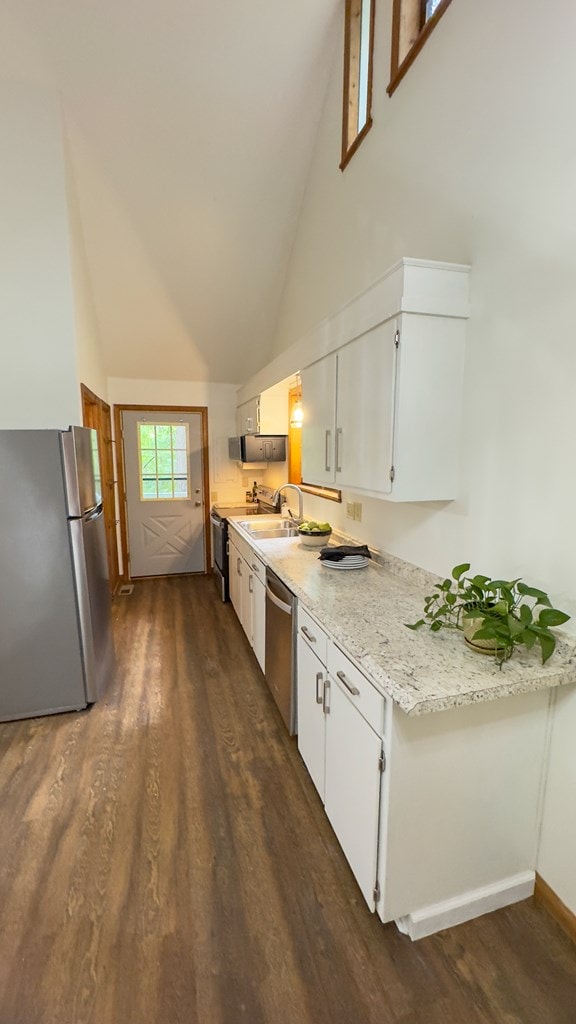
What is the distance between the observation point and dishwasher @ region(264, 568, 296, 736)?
6.91 ft

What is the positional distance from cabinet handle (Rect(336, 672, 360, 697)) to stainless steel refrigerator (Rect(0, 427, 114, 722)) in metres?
1.64

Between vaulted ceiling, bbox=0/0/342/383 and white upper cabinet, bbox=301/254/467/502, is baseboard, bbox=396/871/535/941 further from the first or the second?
vaulted ceiling, bbox=0/0/342/383

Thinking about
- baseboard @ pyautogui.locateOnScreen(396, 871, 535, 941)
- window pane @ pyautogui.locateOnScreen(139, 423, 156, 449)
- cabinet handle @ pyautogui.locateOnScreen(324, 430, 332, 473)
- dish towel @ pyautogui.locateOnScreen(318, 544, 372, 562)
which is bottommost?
baseboard @ pyautogui.locateOnScreen(396, 871, 535, 941)

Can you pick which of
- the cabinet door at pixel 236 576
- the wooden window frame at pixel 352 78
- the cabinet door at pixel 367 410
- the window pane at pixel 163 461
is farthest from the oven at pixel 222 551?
the wooden window frame at pixel 352 78

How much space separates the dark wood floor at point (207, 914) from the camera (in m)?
1.23

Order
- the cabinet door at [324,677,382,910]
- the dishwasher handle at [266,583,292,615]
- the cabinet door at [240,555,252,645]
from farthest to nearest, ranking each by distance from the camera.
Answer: the cabinet door at [240,555,252,645] < the dishwasher handle at [266,583,292,615] < the cabinet door at [324,677,382,910]

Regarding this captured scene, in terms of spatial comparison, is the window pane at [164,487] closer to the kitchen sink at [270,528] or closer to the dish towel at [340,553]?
the kitchen sink at [270,528]

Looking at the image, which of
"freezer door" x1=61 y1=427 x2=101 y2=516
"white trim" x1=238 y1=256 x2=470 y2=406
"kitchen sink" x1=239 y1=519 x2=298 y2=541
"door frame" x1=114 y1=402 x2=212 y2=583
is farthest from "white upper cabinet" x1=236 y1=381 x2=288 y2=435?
"white trim" x1=238 y1=256 x2=470 y2=406

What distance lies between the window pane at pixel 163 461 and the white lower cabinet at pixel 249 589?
1611 mm

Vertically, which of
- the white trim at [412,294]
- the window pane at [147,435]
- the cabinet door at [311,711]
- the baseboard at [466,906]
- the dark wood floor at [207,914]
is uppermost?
the white trim at [412,294]

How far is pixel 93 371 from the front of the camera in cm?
375

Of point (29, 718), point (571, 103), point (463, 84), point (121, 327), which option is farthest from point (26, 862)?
point (121, 327)

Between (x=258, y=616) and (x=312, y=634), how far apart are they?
3.38 ft

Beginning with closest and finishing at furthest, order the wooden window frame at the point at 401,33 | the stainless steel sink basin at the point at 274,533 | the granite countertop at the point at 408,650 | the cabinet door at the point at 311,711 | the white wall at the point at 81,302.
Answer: the granite countertop at the point at 408,650 → the cabinet door at the point at 311,711 → the wooden window frame at the point at 401,33 → the white wall at the point at 81,302 → the stainless steel sink basin at the point at 274,533
